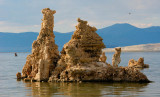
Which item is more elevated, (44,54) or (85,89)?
(44,54)

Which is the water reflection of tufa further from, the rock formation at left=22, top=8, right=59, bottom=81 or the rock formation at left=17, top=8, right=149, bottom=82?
the rock formation at left=22, top=8, right=59, bottom=81

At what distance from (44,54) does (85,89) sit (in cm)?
616

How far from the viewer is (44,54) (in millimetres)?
25016

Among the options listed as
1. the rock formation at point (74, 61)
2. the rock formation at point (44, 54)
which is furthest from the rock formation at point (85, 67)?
the rock formation at point (44, 54)

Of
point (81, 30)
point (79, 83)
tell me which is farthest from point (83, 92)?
point (81, 30)

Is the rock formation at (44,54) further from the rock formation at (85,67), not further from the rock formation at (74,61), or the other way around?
the rock formation at (85,67)

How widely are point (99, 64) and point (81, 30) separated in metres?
3.06

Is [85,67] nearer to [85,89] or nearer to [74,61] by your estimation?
[74,61]

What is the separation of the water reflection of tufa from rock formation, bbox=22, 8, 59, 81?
135 cm

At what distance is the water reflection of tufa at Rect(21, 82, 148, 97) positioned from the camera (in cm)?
1856

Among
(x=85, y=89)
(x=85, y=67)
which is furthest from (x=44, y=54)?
(x=85, y=89)

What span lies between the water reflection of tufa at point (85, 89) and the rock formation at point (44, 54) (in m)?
1.35

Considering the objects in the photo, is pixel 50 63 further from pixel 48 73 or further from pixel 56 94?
pixel 56 94

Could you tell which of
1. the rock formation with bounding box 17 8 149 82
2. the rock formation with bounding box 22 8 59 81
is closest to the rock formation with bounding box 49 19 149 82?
the rock formation with bounding box 17 8 149 82
